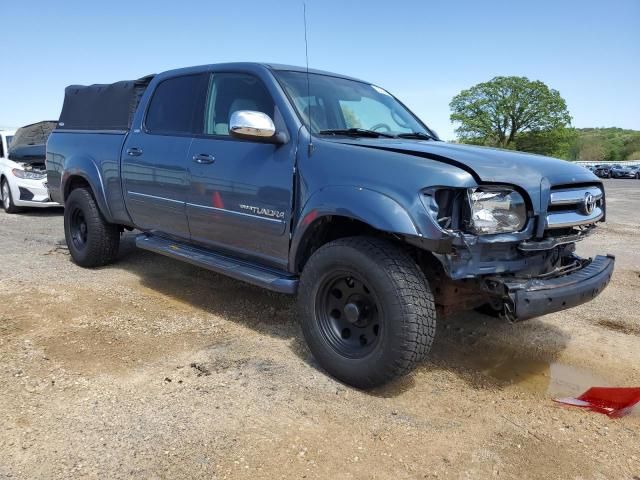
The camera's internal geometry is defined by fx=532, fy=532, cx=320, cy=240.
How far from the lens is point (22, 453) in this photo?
2.44 meters

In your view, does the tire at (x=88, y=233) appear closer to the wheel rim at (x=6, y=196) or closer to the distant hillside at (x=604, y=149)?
the wheel rim at (x=6, y=196)

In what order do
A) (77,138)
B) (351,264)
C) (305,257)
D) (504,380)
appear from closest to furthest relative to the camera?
(351,264) → (504,380) → (305,257) → (77,138)

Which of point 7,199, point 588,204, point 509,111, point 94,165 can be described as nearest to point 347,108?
point 588,204

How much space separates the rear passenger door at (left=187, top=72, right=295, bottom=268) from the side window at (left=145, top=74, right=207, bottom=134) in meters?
0.14

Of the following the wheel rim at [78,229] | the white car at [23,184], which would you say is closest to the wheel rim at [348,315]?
the wheel rim at [78,229]

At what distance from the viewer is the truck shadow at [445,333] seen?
347 cm

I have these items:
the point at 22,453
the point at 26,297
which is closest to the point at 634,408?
the point at 22,453

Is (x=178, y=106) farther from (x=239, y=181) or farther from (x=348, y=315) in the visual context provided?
(x=348, y=315)

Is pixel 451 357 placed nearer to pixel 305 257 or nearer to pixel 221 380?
pixel 305 257

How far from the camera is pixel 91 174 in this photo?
5426mm

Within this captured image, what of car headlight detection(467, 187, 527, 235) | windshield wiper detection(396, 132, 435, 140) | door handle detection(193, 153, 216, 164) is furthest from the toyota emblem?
door handle detection(193, 153, 216, 164)

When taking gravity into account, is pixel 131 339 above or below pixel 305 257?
below

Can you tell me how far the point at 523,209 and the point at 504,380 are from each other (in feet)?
3.77

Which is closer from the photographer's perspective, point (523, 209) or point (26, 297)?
point (523, 209)
